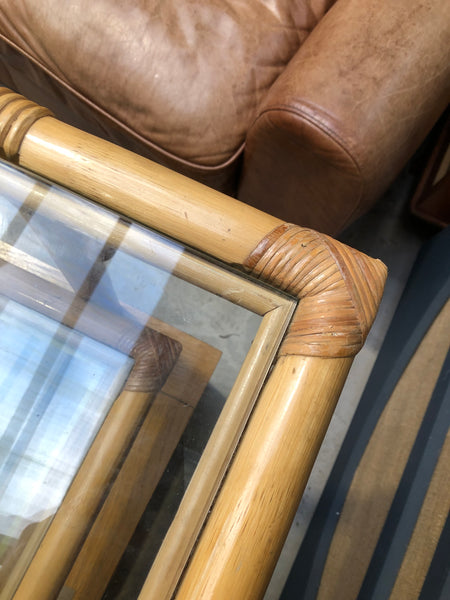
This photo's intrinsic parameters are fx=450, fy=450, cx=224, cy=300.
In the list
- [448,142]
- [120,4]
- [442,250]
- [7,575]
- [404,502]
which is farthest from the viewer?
[448,142]

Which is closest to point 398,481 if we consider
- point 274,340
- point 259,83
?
point 274,340

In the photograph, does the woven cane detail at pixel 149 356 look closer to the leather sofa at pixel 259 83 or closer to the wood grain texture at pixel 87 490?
the wood grain texture at pixel 87 490

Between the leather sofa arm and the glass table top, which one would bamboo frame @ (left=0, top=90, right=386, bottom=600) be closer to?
the glass table top

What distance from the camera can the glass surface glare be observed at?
0.46 meters

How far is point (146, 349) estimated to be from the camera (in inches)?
20.5

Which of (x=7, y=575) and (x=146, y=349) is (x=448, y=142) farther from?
(x=7, y=575)

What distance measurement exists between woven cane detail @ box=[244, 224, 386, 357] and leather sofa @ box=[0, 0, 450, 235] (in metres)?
0.25

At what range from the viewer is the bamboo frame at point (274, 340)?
0.38m

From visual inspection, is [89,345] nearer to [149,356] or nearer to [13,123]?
[149,356]

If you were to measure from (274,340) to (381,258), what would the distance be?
31.2 inches

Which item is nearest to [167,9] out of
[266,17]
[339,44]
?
[266,17]

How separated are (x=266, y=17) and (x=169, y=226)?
1.91 ft

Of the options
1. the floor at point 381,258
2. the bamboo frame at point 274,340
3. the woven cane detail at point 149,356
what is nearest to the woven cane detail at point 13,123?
the bamboo frame at point 274,340

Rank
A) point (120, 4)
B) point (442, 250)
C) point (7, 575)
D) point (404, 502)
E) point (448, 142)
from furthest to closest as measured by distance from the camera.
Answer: point (448, 142), point (442, 250), point (120, 4), point (404, 502), point (7, 575)
